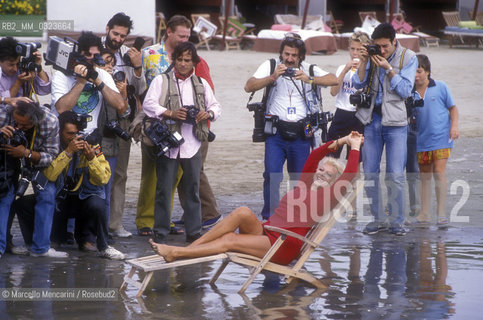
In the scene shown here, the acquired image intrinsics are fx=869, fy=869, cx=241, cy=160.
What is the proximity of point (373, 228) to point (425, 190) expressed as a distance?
1.09 meters

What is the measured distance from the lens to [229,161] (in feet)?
38.9

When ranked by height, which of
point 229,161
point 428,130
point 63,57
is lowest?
point 229,161

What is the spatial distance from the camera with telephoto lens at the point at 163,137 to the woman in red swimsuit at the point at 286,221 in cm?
127

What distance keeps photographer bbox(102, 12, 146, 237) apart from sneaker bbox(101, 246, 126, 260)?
0.74 m

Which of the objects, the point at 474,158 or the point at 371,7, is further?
the point at 371,7

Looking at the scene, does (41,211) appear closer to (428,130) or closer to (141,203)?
(141,203)

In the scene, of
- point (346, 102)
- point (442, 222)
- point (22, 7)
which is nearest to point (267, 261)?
point (442, 222)

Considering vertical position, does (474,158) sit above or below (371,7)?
below

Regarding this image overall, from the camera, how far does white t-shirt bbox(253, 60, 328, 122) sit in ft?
26.5

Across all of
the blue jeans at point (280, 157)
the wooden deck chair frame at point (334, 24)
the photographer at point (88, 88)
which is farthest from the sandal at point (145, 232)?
the wooden deck chair frame at point (334, 24)

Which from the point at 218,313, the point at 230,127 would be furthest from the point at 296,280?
the point at 230,127

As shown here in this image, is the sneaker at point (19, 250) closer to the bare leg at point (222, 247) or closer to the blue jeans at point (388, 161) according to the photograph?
the bare leg at point (222, 247)

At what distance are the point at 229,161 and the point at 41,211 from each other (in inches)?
205

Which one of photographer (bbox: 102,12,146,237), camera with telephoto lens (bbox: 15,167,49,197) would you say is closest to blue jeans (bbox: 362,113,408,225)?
photographer (bbox: 102,12,146,237)
